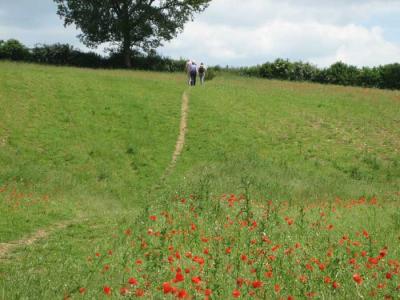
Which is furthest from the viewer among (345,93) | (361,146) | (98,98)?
(345,93)

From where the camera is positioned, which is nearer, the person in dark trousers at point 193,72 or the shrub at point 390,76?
the person in dark trousers at point 193,72

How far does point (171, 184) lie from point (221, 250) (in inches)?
520

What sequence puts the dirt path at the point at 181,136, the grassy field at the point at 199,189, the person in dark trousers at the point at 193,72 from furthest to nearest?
the person in dark trousers at the point at 193,72 < the dirt path at the point at 181,136 < the grassy field at the point at 199,189

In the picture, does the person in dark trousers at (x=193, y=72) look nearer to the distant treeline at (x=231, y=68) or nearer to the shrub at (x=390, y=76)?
the distant treeline at (x=231, y=68)

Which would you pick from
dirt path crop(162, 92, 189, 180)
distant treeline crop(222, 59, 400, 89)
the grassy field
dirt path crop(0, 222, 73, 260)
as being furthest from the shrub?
dirt path crop(0, 222, 73, 260)

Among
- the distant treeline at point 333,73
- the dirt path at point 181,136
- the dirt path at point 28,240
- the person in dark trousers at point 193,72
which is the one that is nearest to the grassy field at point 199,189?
the dirt path at point 28,240

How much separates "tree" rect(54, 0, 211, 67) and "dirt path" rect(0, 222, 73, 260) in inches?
2006

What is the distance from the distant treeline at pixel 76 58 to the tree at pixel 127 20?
1.36 meters

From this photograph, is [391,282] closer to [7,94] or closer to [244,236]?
[244,236]

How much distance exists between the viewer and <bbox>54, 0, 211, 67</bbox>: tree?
63.9 m

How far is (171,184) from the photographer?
2411cm

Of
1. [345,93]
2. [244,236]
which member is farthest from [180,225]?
Answer: [345,93]

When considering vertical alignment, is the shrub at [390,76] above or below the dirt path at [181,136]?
above

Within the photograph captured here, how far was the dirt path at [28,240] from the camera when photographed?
13086 millimetres
